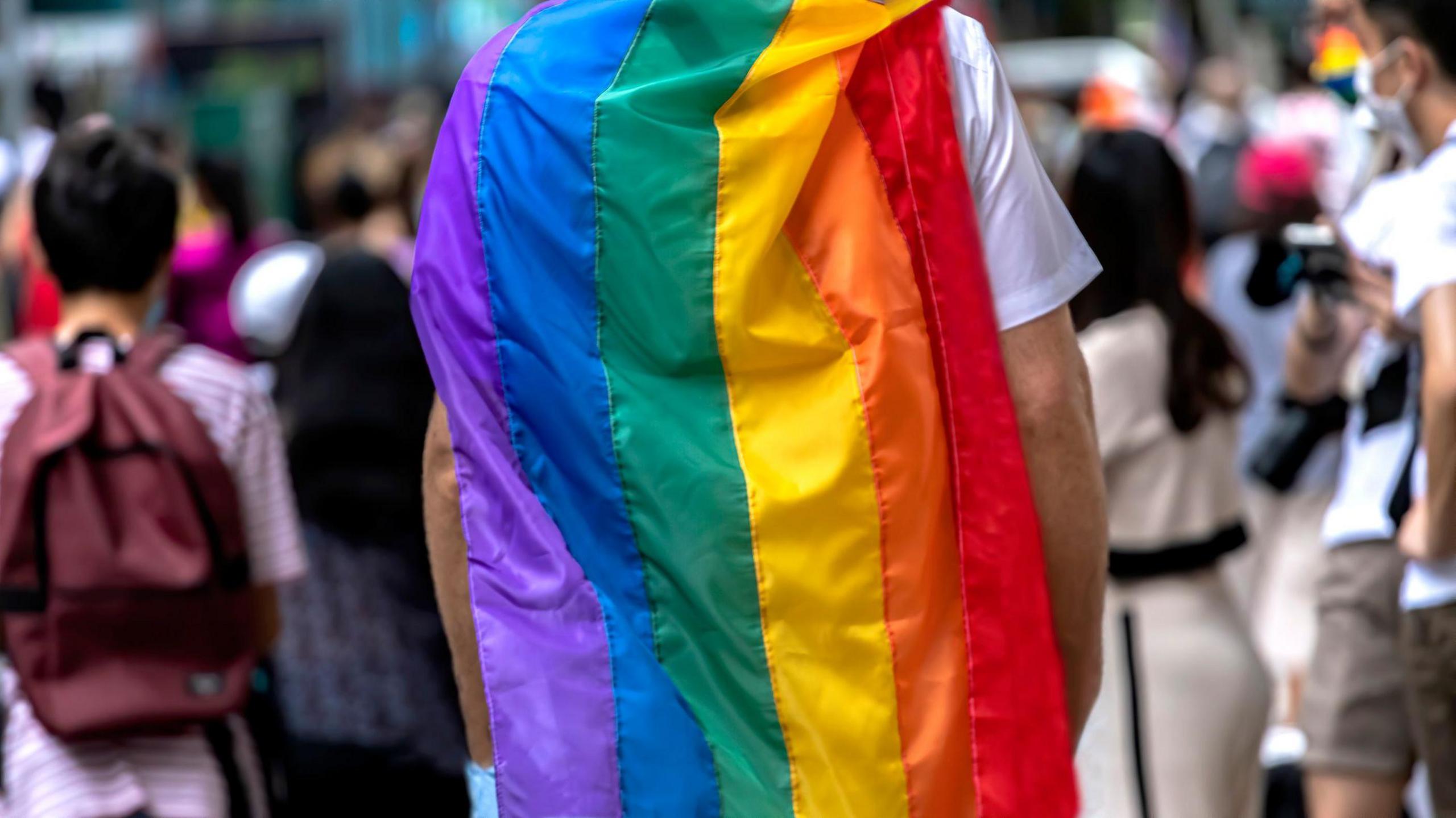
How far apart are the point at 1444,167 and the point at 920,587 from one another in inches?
63.8

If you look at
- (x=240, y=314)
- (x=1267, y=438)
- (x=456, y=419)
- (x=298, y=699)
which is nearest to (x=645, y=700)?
(x=456, y=419)

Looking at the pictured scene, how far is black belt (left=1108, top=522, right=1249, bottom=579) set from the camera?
4.58 metres

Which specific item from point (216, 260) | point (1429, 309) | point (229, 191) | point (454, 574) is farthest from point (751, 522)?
point (229, 191)

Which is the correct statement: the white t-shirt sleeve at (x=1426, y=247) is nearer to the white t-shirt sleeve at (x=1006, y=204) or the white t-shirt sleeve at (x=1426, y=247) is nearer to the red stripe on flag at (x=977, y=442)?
the white t-shirt sleeve at (x=1006, y=204)

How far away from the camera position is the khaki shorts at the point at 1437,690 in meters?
3.80

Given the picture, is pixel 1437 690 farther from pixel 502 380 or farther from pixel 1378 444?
pixel 502 380

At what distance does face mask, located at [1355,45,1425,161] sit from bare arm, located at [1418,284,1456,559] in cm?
47

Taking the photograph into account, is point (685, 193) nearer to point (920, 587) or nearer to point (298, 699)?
point (920, 587)

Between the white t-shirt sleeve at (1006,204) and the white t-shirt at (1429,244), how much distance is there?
1.16 meters

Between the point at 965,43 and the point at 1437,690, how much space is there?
1.82m

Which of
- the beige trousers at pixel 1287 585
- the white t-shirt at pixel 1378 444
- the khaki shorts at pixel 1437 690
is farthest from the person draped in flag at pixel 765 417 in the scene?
the beige trousers at pixel 1287 585

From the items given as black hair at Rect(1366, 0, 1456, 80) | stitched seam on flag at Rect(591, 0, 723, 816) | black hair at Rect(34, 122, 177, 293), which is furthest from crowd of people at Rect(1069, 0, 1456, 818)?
black hair at Rect(34, 122, 177, 293)

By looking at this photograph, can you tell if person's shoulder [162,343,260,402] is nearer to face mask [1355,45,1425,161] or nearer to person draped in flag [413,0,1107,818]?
person draped in flag [413,0,1107,818]

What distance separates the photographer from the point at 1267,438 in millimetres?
5797
